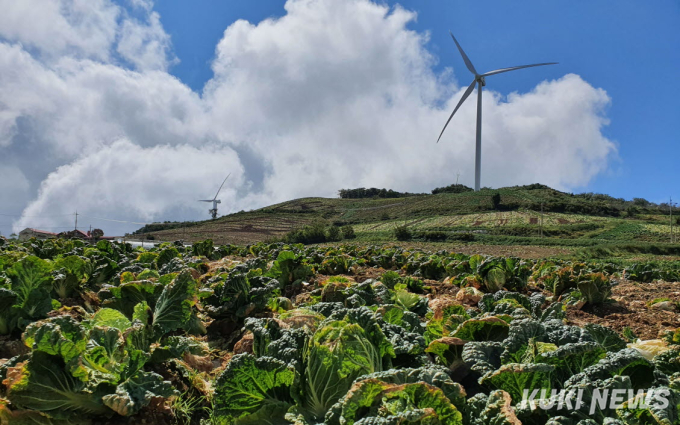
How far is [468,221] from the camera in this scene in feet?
264

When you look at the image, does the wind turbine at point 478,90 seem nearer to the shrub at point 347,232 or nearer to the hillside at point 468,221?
the hillside at point 468,221

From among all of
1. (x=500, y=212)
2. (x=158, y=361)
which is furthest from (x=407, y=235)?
(x=158, y=361)

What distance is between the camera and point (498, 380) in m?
2.14

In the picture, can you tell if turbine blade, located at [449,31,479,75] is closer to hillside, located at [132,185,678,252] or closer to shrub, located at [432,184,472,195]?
hillside, located at [132,185,678,252]

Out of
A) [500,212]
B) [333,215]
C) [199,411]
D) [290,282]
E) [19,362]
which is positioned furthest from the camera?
[333,215]

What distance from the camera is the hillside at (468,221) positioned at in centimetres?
5856

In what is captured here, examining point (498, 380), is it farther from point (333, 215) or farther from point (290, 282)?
point (333, 215)

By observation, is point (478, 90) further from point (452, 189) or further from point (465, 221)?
point (452, 189)

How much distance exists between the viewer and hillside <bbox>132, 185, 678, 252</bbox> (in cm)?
5856

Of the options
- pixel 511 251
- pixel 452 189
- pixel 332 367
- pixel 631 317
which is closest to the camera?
pixel 332 367

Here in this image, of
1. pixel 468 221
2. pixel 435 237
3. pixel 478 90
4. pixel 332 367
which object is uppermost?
pixel 478 90

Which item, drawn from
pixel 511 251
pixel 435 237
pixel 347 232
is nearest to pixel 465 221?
pixel 435 237

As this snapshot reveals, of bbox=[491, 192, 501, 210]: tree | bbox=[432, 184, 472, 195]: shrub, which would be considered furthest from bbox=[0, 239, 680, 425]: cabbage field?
bbox=[432, 184, 472, 195]: shrub

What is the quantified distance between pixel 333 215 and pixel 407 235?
56.8 m
